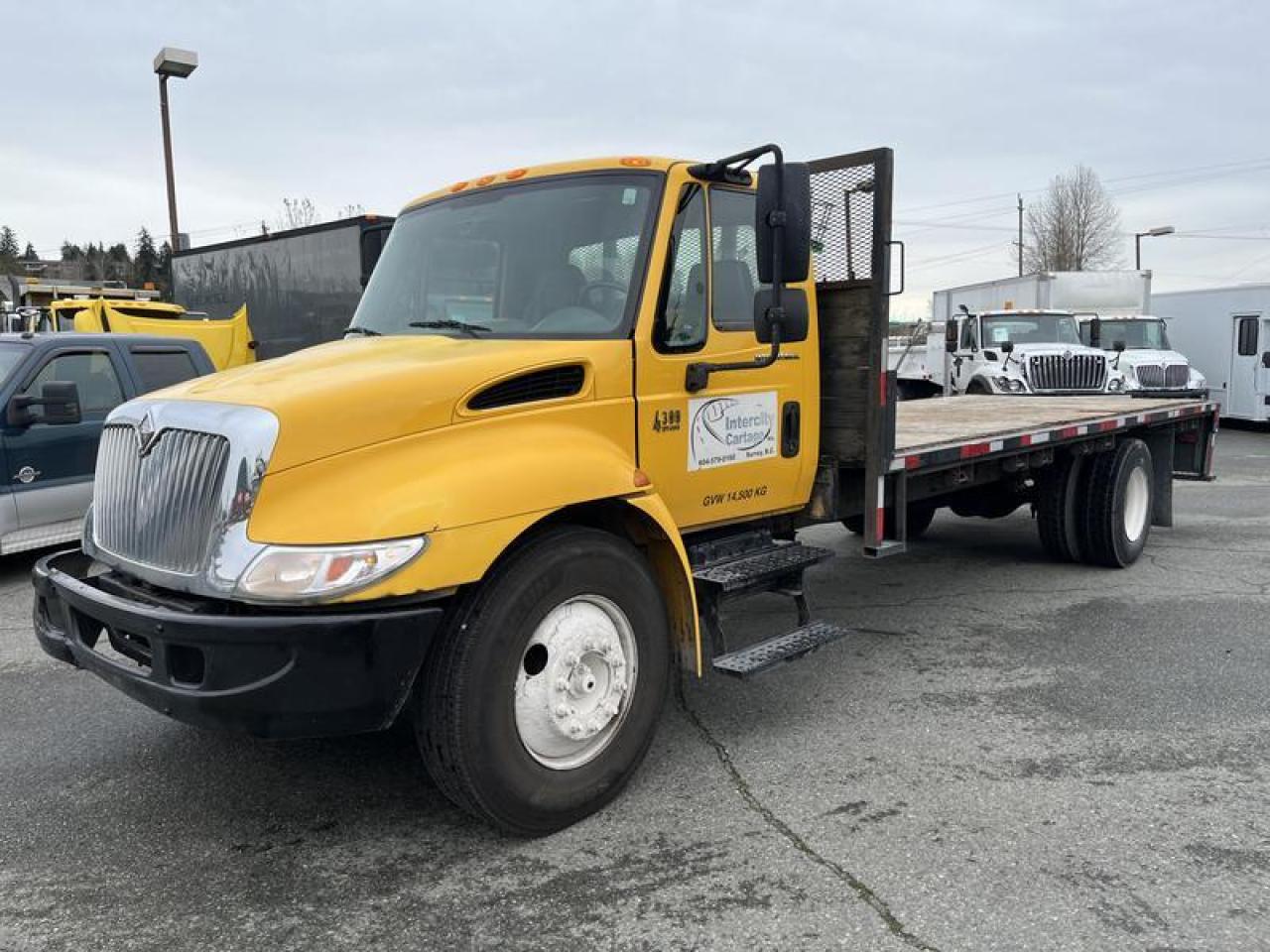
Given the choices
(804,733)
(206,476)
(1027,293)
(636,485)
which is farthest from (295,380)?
(1027,293)

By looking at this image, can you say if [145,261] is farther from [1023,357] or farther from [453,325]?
[453,325]

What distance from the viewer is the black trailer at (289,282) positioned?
13011 millimetres

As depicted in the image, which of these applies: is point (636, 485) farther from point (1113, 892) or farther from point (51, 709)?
point (51, 709)

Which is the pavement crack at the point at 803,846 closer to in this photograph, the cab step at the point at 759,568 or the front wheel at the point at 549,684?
the front wheel at the point at 549,684

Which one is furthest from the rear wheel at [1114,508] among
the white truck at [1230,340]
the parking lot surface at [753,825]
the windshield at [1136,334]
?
the white truck at [1230,340]

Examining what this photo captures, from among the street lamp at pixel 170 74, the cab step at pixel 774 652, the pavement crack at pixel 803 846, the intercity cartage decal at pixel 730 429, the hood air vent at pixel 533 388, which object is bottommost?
the pavement crack at pixel 803 846

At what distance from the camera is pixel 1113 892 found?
3.14m

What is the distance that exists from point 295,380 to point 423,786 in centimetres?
169

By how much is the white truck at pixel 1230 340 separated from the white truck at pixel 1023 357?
405cm

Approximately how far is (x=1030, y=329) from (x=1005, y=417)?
1099 cm

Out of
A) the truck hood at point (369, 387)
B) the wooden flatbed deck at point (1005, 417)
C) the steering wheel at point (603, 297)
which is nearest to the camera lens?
the truck hood at point (369, 387)

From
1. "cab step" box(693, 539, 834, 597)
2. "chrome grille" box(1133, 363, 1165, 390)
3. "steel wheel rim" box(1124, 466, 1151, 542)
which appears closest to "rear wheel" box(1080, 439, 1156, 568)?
"steel wheel rim" box(1124, 466, 1151, 542)

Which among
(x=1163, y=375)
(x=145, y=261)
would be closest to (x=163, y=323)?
(x=1163, y=375)

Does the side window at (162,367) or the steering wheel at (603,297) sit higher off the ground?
the steering wheel at (603,297)
